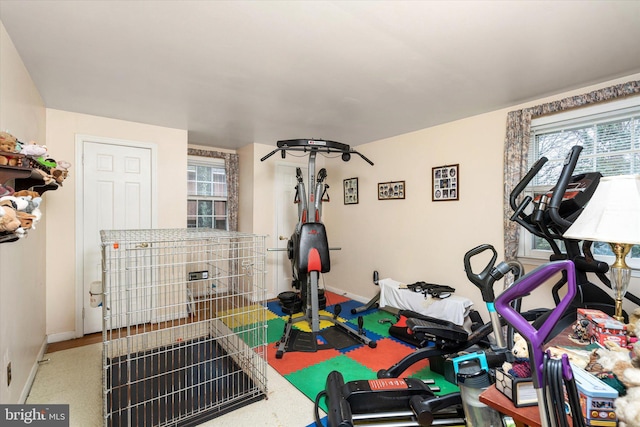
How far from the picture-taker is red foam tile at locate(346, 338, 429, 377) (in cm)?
249

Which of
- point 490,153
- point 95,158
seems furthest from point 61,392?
point 490,153

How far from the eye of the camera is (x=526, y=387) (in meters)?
0.87

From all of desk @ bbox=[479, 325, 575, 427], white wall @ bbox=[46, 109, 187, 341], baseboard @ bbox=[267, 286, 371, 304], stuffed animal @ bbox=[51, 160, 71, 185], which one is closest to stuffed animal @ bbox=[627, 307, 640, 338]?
desk @ bbox=[479, 325, 575, 427]

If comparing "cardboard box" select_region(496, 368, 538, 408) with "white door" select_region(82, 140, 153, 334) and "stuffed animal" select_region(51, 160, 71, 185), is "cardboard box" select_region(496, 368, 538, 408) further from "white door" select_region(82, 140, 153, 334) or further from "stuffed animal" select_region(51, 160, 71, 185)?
"white door" select_region(82, 140, 153, 334)

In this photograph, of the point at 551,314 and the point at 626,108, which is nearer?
the point at 551,314

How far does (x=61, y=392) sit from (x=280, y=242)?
2.93 meters

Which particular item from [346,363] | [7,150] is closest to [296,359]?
[346,363]

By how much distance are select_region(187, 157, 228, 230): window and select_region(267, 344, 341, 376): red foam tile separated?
255cm

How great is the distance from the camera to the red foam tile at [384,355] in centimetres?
249

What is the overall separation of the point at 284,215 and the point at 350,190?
3.73 feet

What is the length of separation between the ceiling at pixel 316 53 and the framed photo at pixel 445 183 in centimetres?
63

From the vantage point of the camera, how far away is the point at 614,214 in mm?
1148

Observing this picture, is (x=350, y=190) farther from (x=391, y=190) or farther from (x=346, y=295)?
(x=346, y=295)

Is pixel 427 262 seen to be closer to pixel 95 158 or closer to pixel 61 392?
pixel 61 392
